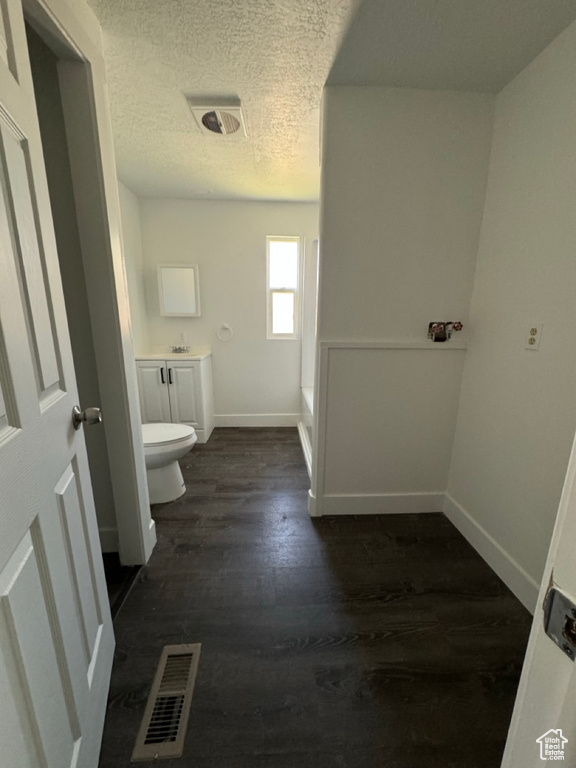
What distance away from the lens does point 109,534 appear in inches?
62.9

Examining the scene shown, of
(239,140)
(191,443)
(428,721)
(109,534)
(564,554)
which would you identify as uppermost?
(239,140)

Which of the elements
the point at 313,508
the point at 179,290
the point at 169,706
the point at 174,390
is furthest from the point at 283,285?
the point at 169,706

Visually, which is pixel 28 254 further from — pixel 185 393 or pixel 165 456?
pixel 185 393

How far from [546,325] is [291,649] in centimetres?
168

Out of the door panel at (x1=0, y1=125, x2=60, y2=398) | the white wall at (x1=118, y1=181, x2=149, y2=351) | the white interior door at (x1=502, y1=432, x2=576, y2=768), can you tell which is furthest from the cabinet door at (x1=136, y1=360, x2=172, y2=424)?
the white interior door at (x1=502, y1=432, x2=576, y2=768)

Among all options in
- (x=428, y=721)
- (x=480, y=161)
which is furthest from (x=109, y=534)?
(x=480, y=161)

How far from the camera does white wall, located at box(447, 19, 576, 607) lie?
3.91 ft

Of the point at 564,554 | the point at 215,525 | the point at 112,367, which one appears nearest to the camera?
the point at 564,554

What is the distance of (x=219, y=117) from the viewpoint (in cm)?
167

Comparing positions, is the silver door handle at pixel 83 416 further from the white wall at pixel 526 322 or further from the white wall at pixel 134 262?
the white wall at pixel 134 262

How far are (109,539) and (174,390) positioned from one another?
5.04ft

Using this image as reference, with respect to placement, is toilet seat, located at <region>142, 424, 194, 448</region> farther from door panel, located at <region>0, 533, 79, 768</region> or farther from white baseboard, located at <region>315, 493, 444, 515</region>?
door panel, located at <region>0, 533, 79, 768</region>

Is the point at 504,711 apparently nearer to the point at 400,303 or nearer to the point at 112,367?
the point at 400,303

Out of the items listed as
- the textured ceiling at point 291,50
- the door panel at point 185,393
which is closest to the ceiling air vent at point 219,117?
the textured ceiling at point 291,50
